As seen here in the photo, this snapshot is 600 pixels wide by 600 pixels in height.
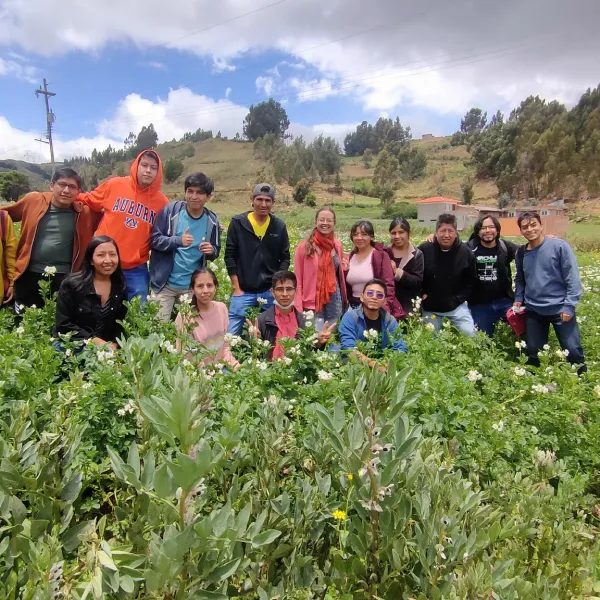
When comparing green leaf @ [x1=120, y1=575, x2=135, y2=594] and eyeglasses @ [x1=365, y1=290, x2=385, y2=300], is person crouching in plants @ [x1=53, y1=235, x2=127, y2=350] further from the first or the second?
green leaf @ [x1=120, y1=575, x2=135, y2=594]

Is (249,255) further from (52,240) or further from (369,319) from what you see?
(52,240)

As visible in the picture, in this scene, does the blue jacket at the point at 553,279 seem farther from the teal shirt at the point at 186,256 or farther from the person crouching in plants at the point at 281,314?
the teal shirt at the point at 186,256

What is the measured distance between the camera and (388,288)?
15.3 feet

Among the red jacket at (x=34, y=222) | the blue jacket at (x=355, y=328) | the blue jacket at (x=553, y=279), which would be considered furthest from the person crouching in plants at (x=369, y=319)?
the red jacket at (x=34, y=222)

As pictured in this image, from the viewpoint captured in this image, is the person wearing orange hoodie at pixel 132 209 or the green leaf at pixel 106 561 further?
the person wearing orange hoodie at pixel 132 209

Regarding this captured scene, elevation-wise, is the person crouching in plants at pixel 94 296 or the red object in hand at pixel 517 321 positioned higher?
the person crouching in plants at pixel 94 296

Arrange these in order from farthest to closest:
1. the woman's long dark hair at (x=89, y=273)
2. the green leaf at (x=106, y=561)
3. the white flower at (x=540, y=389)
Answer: the woman's long dark hair at (x=89, y=273)
the white flower at (x=540, y=389)
the green leaf at (x=106, y=561)

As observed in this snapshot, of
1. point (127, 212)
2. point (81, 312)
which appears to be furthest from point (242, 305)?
point (81, 312)

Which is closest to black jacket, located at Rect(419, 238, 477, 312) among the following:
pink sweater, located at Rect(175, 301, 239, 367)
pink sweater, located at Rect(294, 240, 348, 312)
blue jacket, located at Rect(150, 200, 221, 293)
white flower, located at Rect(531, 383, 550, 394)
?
pink sweater, located at Rect(294, 240, 348, 312)

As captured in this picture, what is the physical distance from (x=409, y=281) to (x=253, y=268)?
1.65 metres

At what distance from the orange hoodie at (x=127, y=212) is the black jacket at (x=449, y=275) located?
2945 millimetres

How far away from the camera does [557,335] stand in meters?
4.61

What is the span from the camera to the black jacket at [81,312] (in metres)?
3.59

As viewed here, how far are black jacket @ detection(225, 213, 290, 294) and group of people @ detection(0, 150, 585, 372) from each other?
0.03ft
